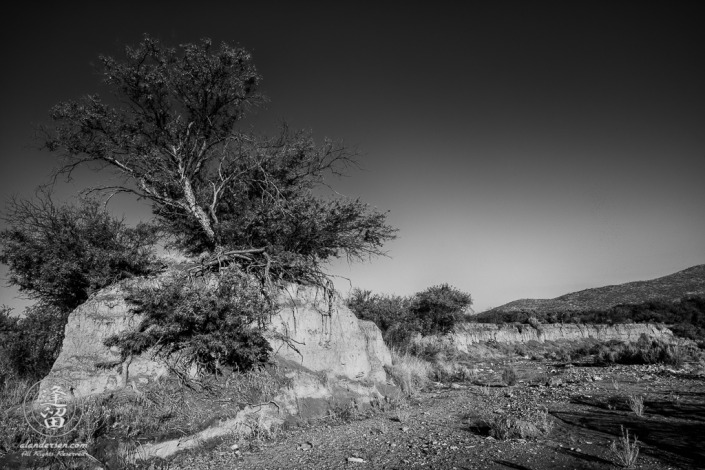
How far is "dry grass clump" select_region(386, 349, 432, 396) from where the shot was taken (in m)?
10.5

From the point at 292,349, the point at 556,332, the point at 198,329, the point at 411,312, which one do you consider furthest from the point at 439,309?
the point at 198,329

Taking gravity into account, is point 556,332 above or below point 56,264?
below

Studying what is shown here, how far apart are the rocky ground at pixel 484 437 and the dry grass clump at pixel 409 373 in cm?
119

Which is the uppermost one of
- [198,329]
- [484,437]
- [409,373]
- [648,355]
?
[198,329]

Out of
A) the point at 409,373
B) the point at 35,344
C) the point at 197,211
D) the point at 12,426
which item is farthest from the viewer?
the point at 197,211

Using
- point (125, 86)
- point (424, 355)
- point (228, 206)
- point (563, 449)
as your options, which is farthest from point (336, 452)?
point (125, 86)

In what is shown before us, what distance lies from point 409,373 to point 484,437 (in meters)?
5.65

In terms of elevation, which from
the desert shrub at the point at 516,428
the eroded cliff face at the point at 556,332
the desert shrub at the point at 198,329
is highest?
the desert shrub at the point at 198,329

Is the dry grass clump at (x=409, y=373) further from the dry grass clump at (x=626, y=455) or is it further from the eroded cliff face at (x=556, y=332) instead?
the eroded cliff face at (x=556, y=332)

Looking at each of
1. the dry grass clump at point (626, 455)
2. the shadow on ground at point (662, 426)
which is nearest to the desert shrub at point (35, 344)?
the dry grass clump at point (626, 455)

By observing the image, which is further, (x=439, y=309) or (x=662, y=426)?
(x=439, y=309)

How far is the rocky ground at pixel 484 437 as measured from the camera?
189 inches

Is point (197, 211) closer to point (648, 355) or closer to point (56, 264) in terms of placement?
point (56, 264)

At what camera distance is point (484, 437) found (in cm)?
582
